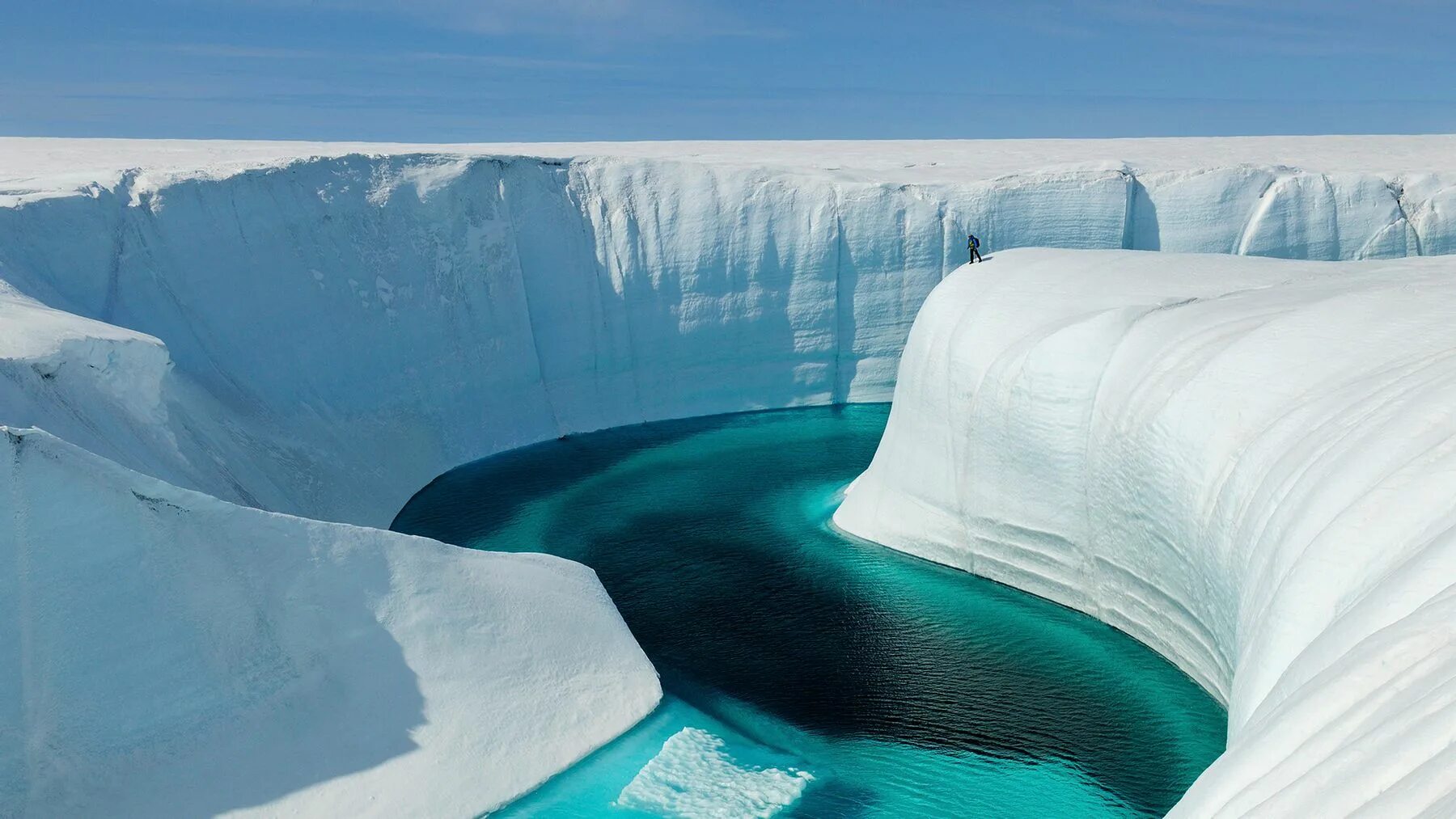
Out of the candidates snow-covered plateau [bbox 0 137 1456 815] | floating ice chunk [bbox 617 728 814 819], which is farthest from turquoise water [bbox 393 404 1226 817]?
snow-covered plateau [bbox 0 137 1456 815]

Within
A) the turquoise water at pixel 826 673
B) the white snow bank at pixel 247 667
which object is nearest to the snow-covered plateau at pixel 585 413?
the white snow bank at pixel 247 667

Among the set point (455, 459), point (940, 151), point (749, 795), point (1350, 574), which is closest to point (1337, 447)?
point (1350, 574)

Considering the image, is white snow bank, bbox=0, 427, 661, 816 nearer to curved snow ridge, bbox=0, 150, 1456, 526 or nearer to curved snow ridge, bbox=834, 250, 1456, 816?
curved snow ridge, bbox=834, 250, 1456, 816

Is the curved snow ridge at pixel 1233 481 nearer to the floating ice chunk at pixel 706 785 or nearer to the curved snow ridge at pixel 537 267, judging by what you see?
the floating ice chunk at pixel 706 785

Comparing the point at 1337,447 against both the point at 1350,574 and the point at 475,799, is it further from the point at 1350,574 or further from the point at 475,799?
the point at 475,799

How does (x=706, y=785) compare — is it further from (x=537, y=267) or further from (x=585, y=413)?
(x=537, y=267)

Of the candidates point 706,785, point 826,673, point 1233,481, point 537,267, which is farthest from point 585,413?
point 1233,481
